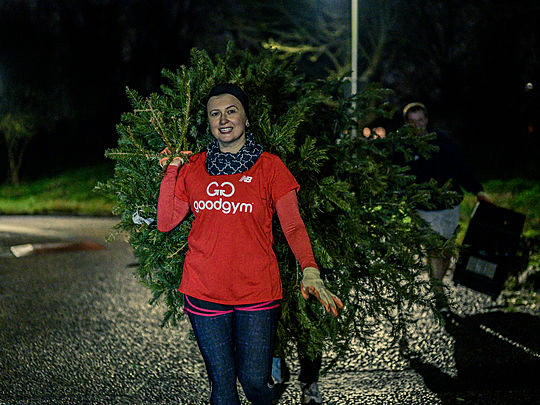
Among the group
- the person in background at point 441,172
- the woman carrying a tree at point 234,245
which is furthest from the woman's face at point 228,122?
the person in background at point 441,172

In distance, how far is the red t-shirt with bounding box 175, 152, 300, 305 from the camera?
2.61 metres

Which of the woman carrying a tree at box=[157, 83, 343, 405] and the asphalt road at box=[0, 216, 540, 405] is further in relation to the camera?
the asphalt road at box=[0, 216, 540, 405]

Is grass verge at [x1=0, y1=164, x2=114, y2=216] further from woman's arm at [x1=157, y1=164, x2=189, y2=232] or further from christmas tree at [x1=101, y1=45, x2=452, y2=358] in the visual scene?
woman's arm at [x1=157, y1=164, x2=189, y2=232]

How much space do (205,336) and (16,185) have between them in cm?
2420

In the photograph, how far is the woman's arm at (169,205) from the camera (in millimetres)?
2754

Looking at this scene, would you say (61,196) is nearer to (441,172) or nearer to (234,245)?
(441,172)

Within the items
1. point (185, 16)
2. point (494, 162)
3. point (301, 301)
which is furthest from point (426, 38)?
point (301, 301)

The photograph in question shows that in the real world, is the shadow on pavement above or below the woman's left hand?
below

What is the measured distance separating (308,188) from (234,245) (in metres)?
0.83

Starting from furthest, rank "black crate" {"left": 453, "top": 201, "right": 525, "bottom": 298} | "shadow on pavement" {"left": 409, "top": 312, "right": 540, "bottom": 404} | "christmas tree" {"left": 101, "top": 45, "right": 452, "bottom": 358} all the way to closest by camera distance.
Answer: "black crate" {"left": 453, "top": 201, "right": 525, "bottom": 298}, "shadow on pavement" {"left": 409, "top": 312, "right": 540, "bottom": 404}, "christmas tree" {"left": 101, "top": 45, "right": 452, "bottom": 358}

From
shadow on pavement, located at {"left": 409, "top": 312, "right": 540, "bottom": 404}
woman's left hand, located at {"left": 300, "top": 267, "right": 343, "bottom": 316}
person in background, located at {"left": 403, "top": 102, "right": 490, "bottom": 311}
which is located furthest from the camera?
person in background, located at {"left": 403, "top": 102, "right": 490, "bottom": 311}

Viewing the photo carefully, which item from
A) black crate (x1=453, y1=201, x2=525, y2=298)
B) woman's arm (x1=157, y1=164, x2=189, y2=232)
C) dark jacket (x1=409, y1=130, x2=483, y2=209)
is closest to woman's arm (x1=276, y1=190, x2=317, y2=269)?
woman's arm (x1=157, y1=164, x2=189, y2=232)

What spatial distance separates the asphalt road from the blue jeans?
98cm

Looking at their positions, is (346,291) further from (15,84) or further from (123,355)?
(15,84)
